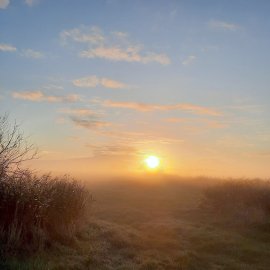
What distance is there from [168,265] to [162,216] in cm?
1780

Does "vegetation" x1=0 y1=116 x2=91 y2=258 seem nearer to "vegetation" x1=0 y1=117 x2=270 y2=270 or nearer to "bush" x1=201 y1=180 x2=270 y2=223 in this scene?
"vegetation" x1=0 y1=117 x2=270 y2=270

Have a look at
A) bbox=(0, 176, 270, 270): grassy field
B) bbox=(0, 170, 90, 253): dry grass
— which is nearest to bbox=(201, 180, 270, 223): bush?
bbox=(0, 176, 270, 270): grassy field

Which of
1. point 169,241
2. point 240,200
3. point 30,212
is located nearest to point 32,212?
point 30,212

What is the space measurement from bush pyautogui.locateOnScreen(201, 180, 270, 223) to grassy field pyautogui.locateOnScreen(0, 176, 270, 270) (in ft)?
0.34

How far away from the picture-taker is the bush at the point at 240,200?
33094 mm

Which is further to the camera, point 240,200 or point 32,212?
point 240,200

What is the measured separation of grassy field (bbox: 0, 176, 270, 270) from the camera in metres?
17.0

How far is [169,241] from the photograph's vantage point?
23.6 m

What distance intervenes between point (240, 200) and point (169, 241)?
1662cm

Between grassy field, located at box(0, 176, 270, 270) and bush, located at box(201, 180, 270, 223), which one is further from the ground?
bush, located at box(201, 180, 270, 223)

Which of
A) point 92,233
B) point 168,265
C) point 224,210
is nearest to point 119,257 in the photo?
point 168,265

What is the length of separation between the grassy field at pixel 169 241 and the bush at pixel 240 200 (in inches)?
4.0

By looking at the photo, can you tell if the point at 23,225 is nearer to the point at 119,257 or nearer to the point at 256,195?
the point at 119,257

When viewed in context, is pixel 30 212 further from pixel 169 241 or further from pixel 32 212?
pixel 169 241
